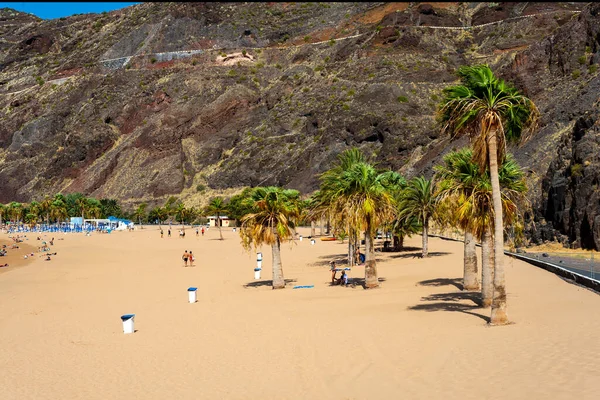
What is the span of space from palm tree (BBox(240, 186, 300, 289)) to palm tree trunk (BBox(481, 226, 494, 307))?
8.99m

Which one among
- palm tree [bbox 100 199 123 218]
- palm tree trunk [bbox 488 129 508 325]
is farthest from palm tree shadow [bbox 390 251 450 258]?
palm tree [bbox 100 199 123 218]

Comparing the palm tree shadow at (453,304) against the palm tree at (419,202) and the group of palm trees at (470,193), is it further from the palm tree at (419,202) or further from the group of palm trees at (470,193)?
the palm tree at (419,202)

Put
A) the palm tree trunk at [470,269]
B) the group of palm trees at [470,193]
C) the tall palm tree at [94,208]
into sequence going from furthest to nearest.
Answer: the tall palm tree at [94,208] < the palm tree trunk at [470,269] < the group of palm trees at [470,193]

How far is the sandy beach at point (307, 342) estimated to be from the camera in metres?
10.3

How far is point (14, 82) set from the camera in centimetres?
17725

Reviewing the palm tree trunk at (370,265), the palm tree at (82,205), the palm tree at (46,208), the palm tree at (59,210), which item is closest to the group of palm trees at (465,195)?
the palm tree trunk at (370,265)

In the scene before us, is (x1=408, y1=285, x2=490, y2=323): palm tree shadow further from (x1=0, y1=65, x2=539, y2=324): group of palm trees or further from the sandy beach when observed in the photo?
(x1=0, y1=65, x2=539, y2=324): group of palm trees

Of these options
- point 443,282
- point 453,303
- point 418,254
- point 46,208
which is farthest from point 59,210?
point 453,303

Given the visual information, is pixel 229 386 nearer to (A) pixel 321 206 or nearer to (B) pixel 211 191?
(A) pixel 321 206

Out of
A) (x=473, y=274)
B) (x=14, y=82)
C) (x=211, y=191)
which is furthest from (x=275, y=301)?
(x=14, y=82)

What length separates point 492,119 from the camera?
14.3 meters

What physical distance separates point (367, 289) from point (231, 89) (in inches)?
4352

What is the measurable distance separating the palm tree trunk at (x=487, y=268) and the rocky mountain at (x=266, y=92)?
141 feet

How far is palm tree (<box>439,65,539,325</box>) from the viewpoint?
14.3m
